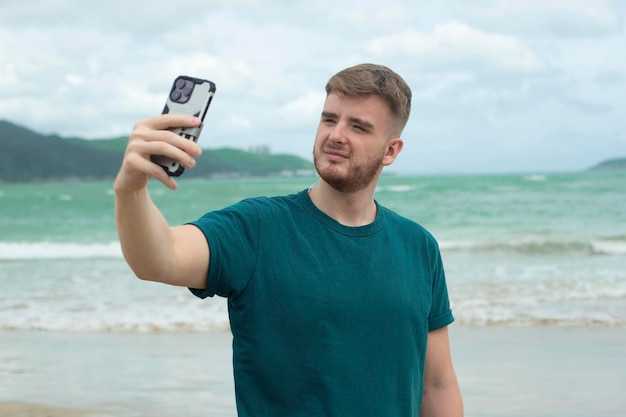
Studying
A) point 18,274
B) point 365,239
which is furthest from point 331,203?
point 18,274

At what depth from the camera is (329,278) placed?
7.03 feet

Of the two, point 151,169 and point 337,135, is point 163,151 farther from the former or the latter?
point 337,135

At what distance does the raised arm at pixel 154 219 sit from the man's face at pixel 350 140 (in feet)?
1.51

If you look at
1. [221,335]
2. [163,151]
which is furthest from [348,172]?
[221,335]

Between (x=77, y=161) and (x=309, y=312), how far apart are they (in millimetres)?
107393

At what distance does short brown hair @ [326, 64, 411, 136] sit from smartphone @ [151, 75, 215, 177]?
63 cm

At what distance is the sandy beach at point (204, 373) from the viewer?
5.75 metres

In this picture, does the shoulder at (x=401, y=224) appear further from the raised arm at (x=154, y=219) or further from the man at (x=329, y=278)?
the raised arm at (x=154, y=219)

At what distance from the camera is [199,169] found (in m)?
103

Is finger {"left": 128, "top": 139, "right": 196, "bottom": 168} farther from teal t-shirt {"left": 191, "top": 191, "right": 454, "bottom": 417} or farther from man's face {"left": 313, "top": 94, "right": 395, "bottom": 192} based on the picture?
man's face {"left": 313, "top": 94, "right": 395, "bottom": 192}

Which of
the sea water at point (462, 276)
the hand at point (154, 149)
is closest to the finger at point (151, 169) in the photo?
the hand at point (154, 149)

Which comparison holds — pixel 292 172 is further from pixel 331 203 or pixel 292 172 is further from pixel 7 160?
pixel 331 203

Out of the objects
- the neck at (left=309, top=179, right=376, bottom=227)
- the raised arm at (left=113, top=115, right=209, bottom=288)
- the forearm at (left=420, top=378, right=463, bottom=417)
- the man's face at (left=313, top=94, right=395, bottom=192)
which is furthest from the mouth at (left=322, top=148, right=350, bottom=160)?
the forearm at (left=420, top=378, right=463, bottom=417)

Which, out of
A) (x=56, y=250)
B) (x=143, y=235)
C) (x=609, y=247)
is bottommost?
(x=56, y=250)
